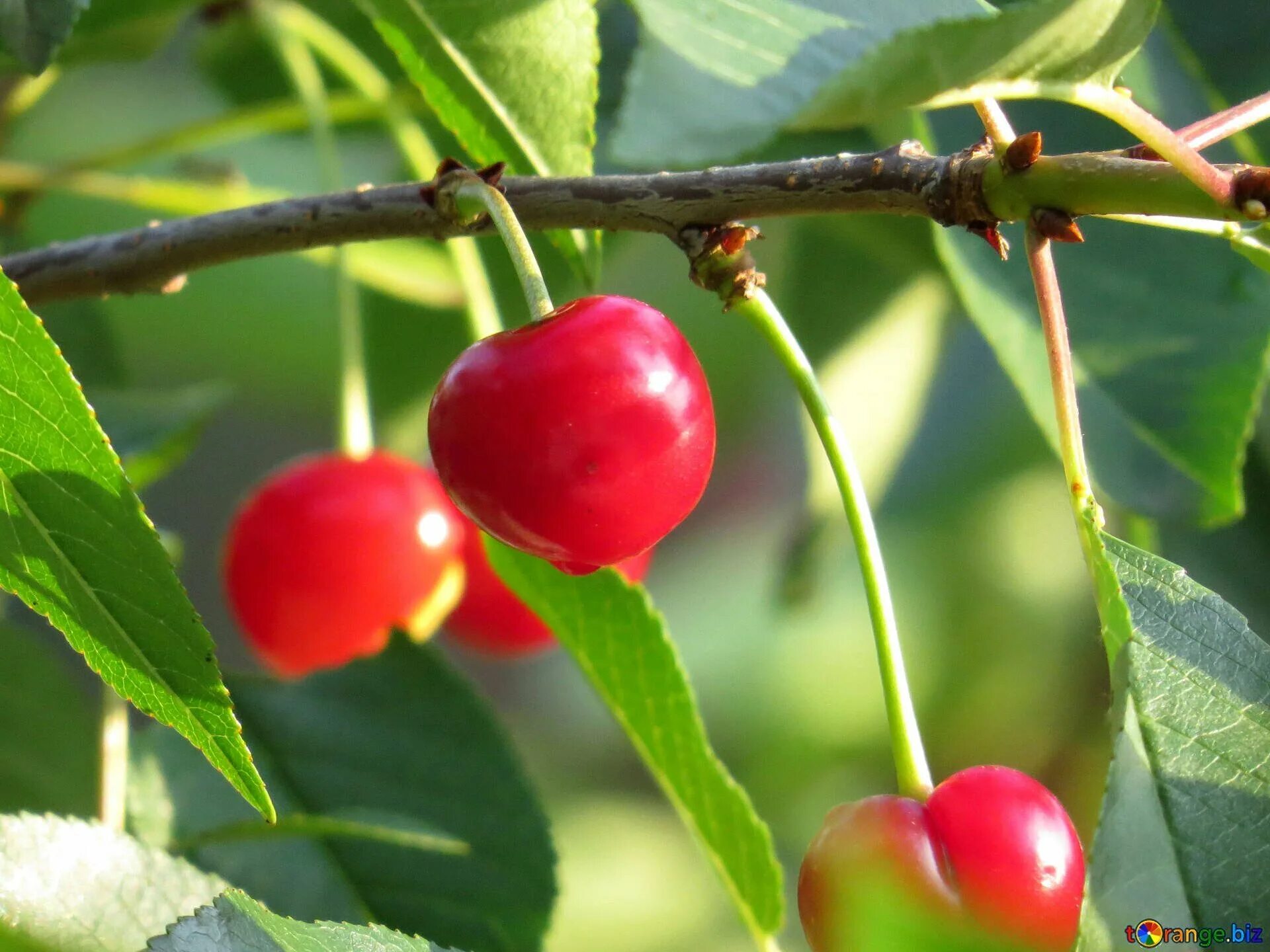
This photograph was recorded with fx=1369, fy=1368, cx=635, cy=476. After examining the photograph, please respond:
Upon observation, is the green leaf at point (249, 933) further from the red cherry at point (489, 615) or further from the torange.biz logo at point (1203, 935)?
the red cherry at point (489, 615)

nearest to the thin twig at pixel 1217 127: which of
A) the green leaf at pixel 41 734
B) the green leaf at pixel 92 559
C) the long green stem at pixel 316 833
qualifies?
the green leaf at pixel 92 559

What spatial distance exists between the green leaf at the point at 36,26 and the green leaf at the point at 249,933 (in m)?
0.35

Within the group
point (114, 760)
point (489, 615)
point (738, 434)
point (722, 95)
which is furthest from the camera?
point (738, 434)

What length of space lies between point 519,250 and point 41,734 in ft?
1.85

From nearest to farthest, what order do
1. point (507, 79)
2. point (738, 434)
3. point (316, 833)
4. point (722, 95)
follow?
point (722, 95), point (507, 79), point (316, 833), point (738, 434)

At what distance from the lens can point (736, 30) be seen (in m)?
0.45

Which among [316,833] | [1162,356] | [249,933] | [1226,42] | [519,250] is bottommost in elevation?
[249,933]

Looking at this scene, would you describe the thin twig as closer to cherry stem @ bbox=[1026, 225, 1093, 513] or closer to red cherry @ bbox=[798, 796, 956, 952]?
cherry stem @ bbox=[1026, 225, 1093, 513]

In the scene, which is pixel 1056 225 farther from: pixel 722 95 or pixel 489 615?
pixel 489 615

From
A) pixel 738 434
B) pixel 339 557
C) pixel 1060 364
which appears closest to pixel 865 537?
pixel 1060 364

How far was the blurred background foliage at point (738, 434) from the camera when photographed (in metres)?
0.92

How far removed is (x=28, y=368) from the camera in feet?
1.50

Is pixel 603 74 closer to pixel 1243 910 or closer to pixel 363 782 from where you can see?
pixel 363 782

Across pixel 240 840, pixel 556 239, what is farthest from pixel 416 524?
pixel 556 239
